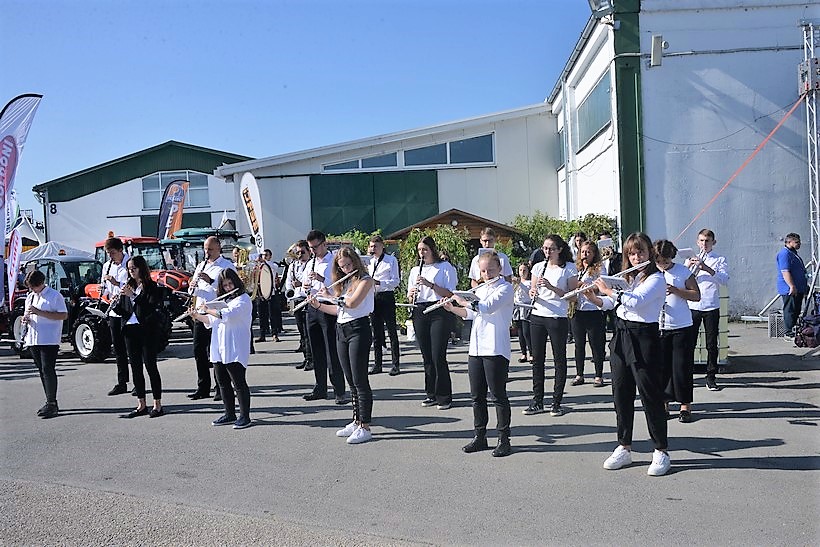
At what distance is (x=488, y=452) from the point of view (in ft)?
21.1

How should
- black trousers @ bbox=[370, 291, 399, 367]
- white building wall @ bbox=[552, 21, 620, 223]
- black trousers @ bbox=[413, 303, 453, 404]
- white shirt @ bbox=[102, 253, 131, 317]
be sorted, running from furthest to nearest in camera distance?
white building wall @ bbox=[552, 21, 620, 223], black trousers @ bbox=[370, 291, 399, 367], white shirt @ bbox=[102, 253, 131, 317], black trousers @ bbox=[413, 303, 453, 404]

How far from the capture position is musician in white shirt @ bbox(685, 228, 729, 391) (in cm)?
857

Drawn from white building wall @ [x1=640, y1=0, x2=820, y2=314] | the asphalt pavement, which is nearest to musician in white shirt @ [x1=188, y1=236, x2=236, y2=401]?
the asphalt pavement

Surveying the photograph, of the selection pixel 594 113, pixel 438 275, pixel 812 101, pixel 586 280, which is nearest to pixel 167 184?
pixel 594 113

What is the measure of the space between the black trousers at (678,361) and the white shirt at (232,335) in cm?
416

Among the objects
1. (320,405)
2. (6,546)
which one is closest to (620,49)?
(320,405)

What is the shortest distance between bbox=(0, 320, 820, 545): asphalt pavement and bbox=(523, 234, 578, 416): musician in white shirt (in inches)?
12.6

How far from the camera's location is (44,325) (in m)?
8.59

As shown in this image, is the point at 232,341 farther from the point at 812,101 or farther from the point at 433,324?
the point at 812,101

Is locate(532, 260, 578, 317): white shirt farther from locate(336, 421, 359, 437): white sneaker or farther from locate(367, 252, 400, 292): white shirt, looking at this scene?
locate(367, 252, 400, 292): white shirt

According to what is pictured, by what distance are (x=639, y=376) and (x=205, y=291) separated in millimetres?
5131

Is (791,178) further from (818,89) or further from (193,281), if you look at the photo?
(193,281)

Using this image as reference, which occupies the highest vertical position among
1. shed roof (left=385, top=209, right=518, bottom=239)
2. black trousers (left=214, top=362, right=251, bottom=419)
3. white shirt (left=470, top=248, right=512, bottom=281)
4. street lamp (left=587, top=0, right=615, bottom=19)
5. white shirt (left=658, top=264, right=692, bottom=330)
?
street lamp (left=587, top=0, right=615, bottom=19)

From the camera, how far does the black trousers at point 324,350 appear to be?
8516 millimetres
